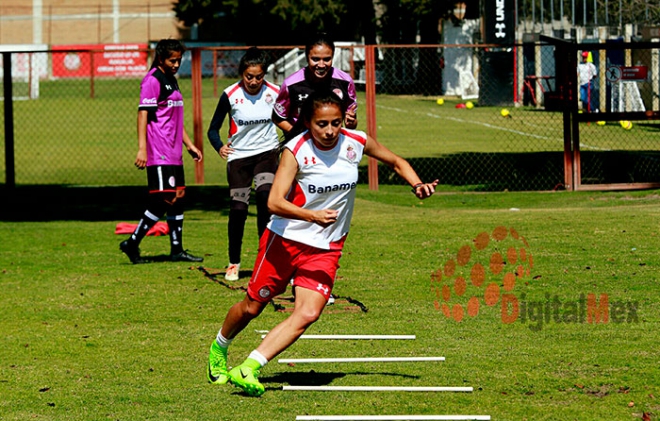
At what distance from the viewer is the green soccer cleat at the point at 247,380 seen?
6.63 m

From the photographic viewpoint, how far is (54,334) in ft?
28.5

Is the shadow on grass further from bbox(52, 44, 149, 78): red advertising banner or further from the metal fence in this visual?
bbox(52, 44, 149, 78): red advertising banner

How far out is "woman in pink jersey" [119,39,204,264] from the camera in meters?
11.2

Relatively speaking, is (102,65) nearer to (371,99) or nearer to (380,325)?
(371,99)

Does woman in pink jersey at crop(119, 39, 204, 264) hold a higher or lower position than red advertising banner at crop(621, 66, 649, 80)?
lower

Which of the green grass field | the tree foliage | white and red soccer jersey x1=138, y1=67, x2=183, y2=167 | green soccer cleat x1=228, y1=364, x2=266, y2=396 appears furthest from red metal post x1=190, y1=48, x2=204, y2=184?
the tree foliage

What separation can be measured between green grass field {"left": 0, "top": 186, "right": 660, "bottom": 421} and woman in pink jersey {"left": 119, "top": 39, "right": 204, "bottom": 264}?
2.15 ft

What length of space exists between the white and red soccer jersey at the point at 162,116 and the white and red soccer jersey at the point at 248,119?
0.81 meters

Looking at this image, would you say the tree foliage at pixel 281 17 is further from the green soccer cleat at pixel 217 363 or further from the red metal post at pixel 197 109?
the green soccer cleat at pixel 217 363

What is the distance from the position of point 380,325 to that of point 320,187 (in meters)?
2.25

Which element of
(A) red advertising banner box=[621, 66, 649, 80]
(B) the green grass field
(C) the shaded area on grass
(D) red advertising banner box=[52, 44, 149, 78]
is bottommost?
(B) the green grass field

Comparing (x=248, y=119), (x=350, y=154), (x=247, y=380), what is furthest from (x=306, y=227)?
(x=248, y=119)

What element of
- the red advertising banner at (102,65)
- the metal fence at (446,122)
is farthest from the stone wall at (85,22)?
the metal fence at (446,122)

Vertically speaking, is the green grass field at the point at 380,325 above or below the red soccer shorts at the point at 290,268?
below
